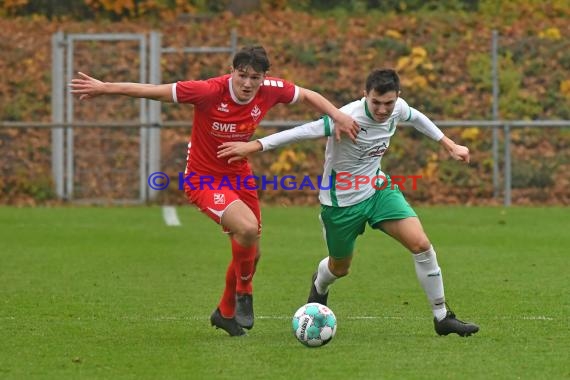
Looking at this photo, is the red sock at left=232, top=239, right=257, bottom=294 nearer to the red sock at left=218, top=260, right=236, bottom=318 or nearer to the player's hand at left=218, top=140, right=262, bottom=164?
the red sock at left=218, top=260, right=236, bottom=318

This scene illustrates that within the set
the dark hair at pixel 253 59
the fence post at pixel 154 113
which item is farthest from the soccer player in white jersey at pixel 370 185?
the fence post at pixel 154 113

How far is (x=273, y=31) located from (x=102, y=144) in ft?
14.9

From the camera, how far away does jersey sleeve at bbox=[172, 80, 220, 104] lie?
8789 mm

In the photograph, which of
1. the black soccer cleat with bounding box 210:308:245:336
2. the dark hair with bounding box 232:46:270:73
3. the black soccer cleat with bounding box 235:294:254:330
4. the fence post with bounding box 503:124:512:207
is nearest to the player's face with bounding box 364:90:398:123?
Result: the dark hair with bounding box 232:46:270:73

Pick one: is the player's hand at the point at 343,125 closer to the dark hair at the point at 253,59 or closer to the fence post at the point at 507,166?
the dark hair at the point at 253,59

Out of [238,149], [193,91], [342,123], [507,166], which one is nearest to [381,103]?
[342,123]

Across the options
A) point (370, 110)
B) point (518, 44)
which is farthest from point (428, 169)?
point (370, 110)

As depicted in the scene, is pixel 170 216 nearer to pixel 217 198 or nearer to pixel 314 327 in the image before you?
pixel 217 198

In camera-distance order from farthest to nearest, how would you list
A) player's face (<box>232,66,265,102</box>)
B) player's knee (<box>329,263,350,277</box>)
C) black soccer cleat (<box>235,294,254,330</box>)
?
1. player's knee (<box>329,263,350,277</box>)
2. black soccer cleat (<box>235,294,254,330</box>)
3. player's face (<box>232,66,265,102</box>)

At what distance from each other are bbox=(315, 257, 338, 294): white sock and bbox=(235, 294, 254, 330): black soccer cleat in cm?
73

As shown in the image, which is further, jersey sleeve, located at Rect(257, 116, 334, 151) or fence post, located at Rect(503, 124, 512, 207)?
fence post, located at Rect(503, 124, 512, 207)

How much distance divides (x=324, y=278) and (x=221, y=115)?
1.44 meters

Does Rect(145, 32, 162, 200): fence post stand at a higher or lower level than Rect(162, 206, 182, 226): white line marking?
higher

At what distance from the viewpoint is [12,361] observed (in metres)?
7.66
